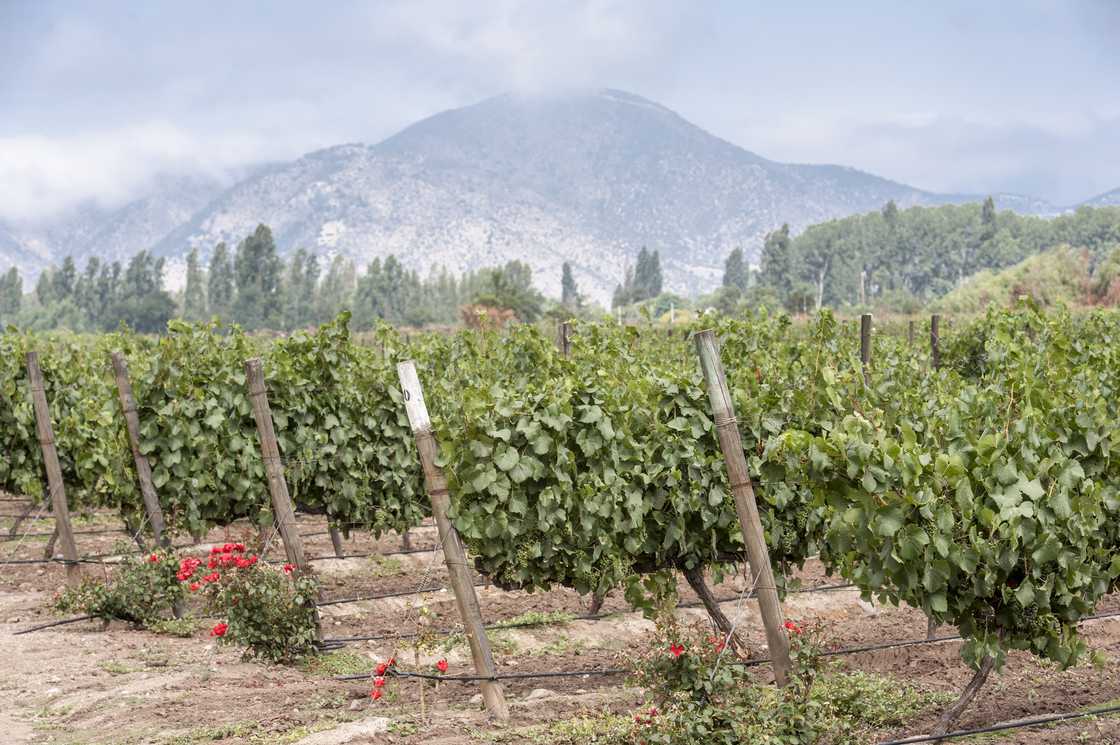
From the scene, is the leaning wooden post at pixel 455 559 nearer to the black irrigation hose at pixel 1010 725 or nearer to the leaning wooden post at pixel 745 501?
the leaning wooden post at pixel 745 501

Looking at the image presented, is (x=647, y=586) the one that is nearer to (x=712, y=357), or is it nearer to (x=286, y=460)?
(x=712, y=357)

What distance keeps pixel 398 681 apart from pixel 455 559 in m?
1.31

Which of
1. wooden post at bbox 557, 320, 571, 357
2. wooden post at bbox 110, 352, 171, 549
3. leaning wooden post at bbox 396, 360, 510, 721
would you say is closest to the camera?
leaning wooden post at bbox 396, 360, 510, 721

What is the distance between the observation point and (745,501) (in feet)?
17.1

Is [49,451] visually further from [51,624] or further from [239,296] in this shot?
[239,296]

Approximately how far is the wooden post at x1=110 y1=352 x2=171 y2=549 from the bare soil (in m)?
0.87

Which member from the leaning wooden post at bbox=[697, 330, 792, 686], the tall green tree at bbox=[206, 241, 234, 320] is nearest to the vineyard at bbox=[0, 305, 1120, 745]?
the leaning wooden post at bbox=[697, 330, 792, 686]

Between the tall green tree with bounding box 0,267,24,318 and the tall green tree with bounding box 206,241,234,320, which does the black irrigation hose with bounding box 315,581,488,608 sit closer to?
the tall green tree with bounding box 206,241,234,320

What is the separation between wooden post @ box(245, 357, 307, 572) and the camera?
763 cm

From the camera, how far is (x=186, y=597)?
9.08 meters

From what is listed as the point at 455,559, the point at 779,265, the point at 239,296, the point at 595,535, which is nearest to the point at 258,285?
the point at 239,296

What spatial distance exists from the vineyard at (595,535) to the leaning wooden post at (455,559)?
0.06 ft

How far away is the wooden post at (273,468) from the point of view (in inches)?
301

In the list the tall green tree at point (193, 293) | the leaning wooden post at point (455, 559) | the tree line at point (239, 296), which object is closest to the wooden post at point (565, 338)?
the leaning wooden post at point (455, 559)
